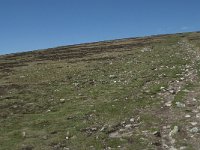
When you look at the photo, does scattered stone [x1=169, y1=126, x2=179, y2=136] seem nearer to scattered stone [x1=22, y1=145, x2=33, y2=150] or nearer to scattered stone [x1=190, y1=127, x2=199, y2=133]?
scattered stone [x1=190, y1=127, x2=199, y2=133]

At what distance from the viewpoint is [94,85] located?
A: 97.2 ft

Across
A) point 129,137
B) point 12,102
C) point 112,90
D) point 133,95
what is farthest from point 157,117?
point 12,102

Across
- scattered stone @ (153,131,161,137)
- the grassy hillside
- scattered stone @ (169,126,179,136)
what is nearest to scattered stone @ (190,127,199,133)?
the grassy hillside

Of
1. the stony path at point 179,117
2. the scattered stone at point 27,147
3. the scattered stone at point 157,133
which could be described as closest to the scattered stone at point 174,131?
the stony path at point 179,117

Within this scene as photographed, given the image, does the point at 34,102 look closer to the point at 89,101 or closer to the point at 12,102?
the point at 12,102

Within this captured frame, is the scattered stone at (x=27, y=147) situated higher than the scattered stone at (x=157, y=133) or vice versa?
the scattered stone at (x=157, y=133)

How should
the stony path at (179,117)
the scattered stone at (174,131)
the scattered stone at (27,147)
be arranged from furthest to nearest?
the scattered stone at (27,147) < the scattered stone at (174,131) < the stony path at (179,117)

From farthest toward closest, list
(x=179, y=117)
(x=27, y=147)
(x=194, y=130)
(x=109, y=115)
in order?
1. (x=109, y=115)
2. (x=179, y=117)
3. (x=27, y=147)
4. (x=194, y=130)

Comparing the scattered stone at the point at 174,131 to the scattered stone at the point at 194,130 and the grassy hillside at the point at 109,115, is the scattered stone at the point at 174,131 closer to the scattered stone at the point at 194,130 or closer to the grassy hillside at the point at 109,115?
the grassy hillside at the point at 109,115

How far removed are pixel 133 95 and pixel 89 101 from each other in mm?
2609

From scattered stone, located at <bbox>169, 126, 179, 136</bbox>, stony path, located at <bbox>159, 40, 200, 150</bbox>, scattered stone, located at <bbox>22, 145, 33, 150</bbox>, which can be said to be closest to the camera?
stony path, located at <bbox>159, 40, 200, 150</bbox>

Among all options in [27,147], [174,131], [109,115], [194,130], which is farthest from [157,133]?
[27,147]

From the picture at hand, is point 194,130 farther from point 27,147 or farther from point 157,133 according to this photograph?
point 27,147

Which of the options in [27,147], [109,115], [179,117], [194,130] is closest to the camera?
[194,130]
